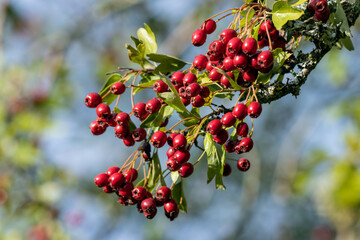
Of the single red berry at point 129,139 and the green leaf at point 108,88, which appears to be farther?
the green leaf at point 108,88

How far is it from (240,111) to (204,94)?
13 centimetres

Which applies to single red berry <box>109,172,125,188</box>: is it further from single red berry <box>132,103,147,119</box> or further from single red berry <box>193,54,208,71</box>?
single red berry <box>193,54,208,71</box>

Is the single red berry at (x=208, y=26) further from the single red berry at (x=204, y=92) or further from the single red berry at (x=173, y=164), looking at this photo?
the single red berry at (x=173, y=164)

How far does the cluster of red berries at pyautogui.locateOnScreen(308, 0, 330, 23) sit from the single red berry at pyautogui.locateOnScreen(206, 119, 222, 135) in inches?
19.2

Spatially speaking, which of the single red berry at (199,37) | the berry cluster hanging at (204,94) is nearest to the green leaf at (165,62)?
the berry cluster hanging at (204,94)

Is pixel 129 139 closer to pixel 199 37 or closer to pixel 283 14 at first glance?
pixel 199 37

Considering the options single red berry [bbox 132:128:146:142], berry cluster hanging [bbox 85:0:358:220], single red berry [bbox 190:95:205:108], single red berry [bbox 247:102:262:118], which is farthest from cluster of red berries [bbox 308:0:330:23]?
single red berry [bbox 132:128:146:142]

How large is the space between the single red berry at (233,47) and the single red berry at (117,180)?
61 centimetres

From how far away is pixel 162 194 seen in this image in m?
1.53

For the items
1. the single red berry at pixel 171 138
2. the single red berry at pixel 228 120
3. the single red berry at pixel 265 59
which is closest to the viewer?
the single red berry at pixel 265 59

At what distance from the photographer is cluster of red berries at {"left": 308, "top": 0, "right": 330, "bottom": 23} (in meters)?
1.37

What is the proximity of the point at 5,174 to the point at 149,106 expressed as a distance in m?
5.42

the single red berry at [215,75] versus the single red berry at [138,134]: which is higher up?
the single red berry at [215,75]

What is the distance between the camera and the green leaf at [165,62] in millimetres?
1589
